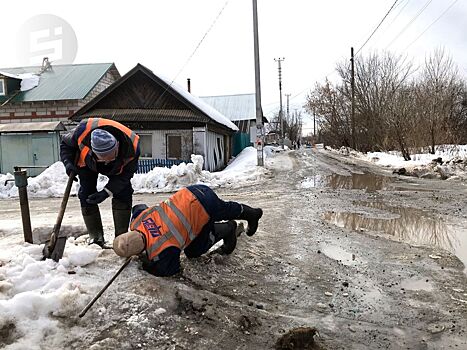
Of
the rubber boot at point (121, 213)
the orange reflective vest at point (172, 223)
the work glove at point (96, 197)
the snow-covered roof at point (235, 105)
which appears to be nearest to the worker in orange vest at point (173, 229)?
the orange reflective vest at point (172, 223)

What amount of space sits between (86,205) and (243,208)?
1.65 metres

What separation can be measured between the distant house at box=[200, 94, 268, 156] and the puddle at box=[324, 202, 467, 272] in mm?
28546

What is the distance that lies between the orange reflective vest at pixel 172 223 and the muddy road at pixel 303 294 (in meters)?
0.30

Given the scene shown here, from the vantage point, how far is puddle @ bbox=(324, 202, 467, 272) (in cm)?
569

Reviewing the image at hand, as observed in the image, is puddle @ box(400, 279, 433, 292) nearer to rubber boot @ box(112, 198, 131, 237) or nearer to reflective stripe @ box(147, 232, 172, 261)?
reflective stripe @ box(147, 232, 172, 261)

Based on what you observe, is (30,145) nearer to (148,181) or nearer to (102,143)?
(148,181)

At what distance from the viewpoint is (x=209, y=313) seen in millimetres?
3121

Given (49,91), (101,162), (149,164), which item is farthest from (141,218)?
(49,91)

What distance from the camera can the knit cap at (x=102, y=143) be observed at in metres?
3.81

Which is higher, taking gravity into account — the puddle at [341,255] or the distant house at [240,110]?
the distant house at [240,110]

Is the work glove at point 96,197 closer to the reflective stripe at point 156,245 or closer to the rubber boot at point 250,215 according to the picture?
the reflective stripe at point 156,245

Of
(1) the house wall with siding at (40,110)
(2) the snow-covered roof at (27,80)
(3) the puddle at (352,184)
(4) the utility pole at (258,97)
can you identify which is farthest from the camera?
(2) the snow-covered roof at (27,80)

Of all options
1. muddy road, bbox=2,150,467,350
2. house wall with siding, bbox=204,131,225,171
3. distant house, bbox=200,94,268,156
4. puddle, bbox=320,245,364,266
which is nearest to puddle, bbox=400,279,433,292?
muddy road, bbox=2,150,467,350

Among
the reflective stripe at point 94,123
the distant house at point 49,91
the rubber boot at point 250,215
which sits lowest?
the rubber boot at point 250,215
